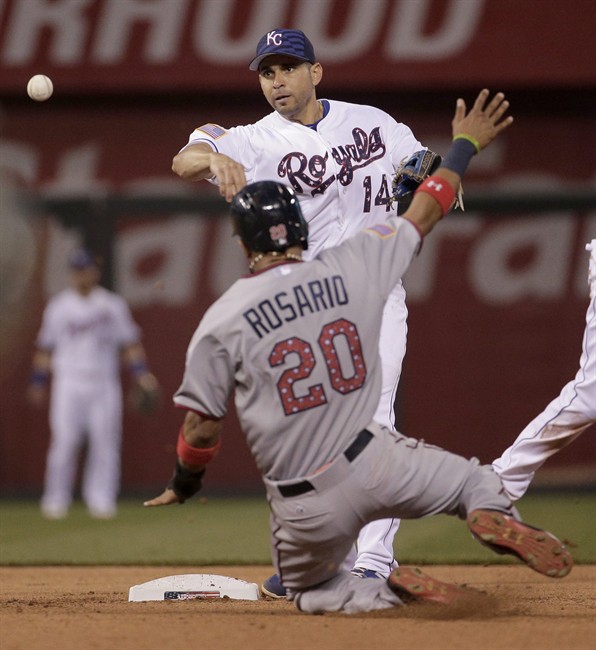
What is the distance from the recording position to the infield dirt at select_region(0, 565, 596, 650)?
333 cm

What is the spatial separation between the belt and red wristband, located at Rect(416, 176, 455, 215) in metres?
0.78

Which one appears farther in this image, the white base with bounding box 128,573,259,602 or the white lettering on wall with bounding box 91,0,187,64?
the white lettering on wall with bounding box 91,0,187,64

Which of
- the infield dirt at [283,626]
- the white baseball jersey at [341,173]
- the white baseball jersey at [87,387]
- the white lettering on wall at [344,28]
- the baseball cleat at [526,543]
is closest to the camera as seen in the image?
the infield dirt at [283,626]

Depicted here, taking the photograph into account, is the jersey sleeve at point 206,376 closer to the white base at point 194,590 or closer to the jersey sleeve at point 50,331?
the white base at point 194,590

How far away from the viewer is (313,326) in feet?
11.9

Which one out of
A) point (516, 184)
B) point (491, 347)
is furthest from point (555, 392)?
point (516, 184)

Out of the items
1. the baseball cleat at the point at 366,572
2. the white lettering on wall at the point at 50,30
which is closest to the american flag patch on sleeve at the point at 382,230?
the baseball cleat at the point at 366,572

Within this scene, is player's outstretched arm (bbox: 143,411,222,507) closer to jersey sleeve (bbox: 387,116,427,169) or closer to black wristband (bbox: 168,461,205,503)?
black wristband (bbox: 168,461,205,503)

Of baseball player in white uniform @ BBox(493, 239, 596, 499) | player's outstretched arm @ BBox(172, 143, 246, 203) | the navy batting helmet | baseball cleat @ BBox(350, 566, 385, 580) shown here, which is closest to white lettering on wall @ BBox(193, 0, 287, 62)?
baseball player in white uniform @ BBox(493, 239, 596, 499)

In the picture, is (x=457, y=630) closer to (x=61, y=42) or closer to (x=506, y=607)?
(x=506, y=607)

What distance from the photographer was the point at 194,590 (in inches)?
195

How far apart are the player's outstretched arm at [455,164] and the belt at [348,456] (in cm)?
69

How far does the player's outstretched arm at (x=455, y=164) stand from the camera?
387 cm

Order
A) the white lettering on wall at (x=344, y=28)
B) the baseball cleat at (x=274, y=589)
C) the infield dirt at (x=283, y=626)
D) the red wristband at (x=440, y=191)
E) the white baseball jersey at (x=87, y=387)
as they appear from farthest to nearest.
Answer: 1. the white lettering on wall at (x=344, y=28)
2. the white baseball jersey at (x=87, y=387)
3. the baseball cleat at (x=274, y=589)
4. the red wristband at (x=440, y=191)
5. the infield dirt at (x=283, y=626)
